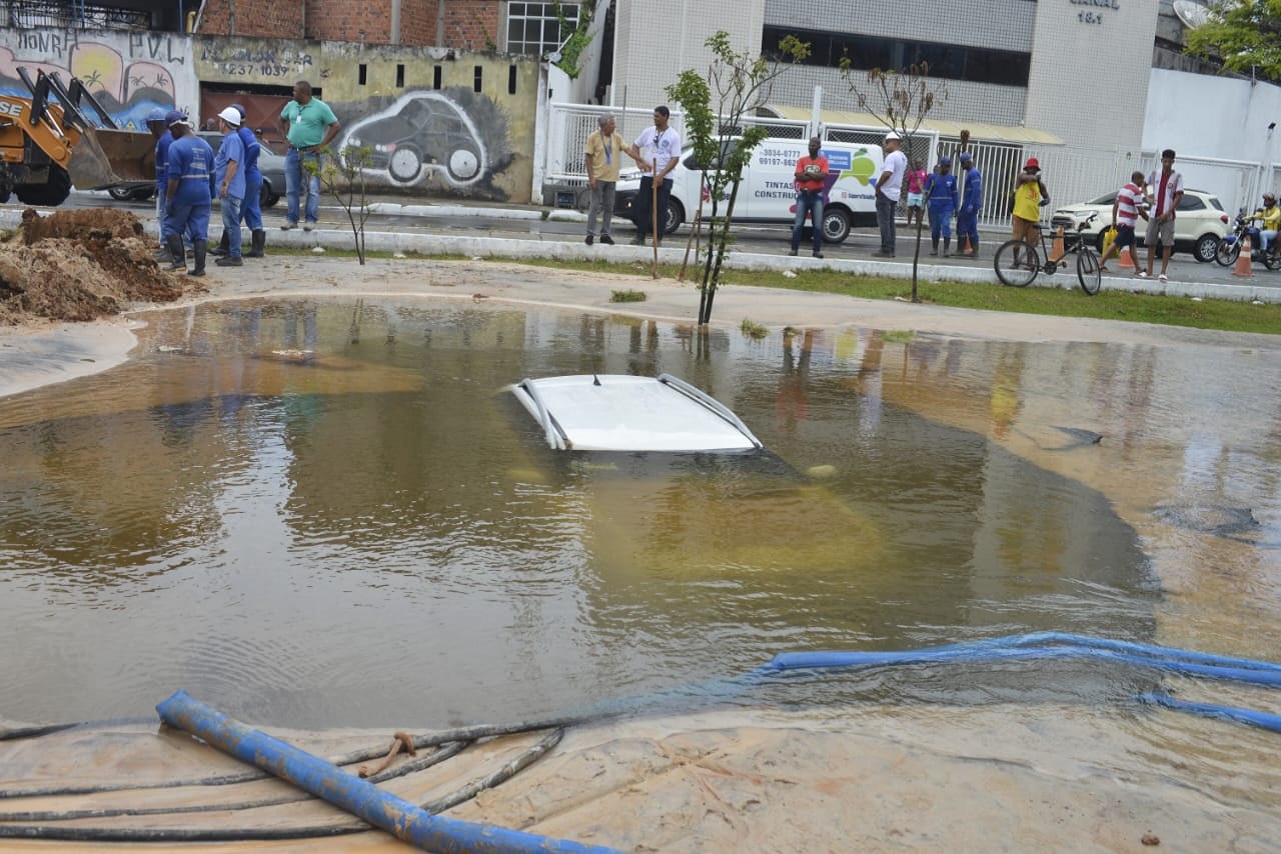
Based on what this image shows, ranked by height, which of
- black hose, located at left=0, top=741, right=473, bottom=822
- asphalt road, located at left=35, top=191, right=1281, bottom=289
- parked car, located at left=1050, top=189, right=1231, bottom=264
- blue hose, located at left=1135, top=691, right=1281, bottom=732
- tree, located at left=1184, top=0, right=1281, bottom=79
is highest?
tree, located at left=1184, top=0, right=1281, bottom=79

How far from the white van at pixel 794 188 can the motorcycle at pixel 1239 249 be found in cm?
813

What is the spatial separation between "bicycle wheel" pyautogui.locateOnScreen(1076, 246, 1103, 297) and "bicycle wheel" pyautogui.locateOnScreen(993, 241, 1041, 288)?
610 millimetres

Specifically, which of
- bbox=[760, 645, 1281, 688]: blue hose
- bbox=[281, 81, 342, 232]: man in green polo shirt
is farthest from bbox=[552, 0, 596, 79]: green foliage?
bbox=[760, 645, 1281, 688]: blue hose

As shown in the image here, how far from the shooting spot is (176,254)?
13375 millimetres

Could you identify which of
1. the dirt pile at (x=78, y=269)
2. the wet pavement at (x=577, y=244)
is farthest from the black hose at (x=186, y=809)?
the wet pavement at (x=577, y=244)

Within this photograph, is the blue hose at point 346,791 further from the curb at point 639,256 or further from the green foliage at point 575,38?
the green foliage at point 575,38

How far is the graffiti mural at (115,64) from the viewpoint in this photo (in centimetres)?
2694

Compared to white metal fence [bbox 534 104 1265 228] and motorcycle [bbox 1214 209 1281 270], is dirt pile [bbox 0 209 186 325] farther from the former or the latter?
motorcycle [bbox 1214 209 1281 270]

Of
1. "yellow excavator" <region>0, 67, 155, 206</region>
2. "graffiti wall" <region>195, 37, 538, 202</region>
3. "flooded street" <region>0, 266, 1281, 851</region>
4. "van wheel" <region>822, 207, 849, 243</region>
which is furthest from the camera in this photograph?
"graffiti wall" <region>195, 37, 538, 202</region>

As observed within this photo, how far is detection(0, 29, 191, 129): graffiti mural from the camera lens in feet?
88.4

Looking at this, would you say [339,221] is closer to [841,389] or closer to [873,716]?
[841,389]

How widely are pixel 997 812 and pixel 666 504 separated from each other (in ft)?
10.1

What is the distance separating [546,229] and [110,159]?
6.99 m

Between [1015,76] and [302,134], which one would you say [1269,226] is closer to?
[1015,76]
